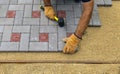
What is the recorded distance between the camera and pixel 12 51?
132 inches

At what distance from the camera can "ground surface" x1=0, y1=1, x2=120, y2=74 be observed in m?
3.17

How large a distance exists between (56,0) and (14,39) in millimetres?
1058

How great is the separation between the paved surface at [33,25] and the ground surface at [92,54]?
106mm

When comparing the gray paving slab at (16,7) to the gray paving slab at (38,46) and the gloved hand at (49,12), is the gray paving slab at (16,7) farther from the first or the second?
the gray paving slab at (38,46)

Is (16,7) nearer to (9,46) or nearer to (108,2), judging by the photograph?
(9,46)

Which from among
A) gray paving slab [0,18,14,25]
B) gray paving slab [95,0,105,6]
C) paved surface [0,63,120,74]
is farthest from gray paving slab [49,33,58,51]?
gray paving slab [95,0,105,6]

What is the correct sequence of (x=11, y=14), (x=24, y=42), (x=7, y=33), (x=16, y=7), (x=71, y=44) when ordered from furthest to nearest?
(x=16, y=7), (x=11, y=14), (x=7, y=33), (x=24, y=42), (x=71, y=44)

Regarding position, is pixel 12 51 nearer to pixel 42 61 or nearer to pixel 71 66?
pixel 42 61

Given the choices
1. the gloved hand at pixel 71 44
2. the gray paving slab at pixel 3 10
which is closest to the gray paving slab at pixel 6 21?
the gray paving slab at pixel 3 10

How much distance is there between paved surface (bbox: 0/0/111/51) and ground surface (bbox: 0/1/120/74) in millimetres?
106

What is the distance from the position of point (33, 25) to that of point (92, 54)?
100 centimetres

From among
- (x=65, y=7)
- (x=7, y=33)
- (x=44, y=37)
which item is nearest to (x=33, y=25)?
(x=44, y=37)

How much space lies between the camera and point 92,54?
3.35 metres

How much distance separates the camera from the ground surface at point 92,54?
3.17 metres
